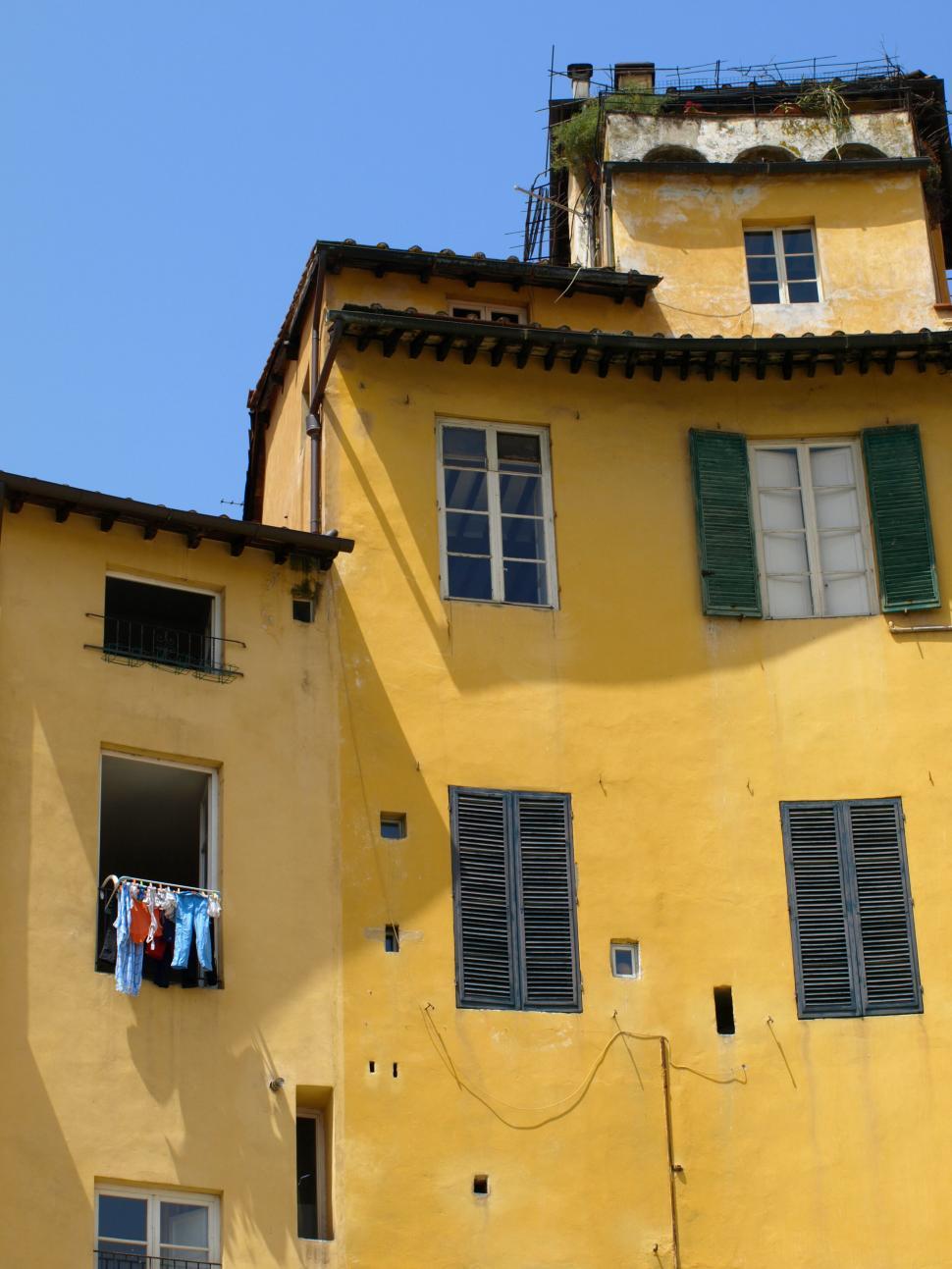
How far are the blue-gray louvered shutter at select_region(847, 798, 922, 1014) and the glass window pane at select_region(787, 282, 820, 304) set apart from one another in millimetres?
7117

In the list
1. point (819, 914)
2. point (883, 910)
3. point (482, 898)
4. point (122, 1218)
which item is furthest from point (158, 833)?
point (883, 910)

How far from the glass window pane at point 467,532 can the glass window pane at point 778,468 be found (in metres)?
3.29

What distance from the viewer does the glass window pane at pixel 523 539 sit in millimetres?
25406

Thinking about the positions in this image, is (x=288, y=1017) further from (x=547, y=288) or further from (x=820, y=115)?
(x=820, y=115)

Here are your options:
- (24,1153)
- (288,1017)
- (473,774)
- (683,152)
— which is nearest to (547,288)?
(683,152)

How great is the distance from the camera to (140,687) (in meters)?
23.0

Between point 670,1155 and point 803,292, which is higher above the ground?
point 803,292

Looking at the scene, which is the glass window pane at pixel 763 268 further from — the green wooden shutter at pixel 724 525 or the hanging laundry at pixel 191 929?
the hanging laundry at pixel 191 929

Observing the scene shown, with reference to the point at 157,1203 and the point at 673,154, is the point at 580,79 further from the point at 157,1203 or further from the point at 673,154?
the point at 157,1203

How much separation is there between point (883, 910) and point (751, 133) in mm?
11557

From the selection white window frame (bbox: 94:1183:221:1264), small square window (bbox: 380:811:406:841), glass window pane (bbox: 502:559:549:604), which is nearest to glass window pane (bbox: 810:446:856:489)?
glass window pane (bbox: 502:559:549:604)

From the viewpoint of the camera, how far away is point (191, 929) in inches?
865

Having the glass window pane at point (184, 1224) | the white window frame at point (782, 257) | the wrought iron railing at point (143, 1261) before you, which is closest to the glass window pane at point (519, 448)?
the white window frame at point (782, 257)

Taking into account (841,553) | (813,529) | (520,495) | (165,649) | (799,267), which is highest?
(799,267)
